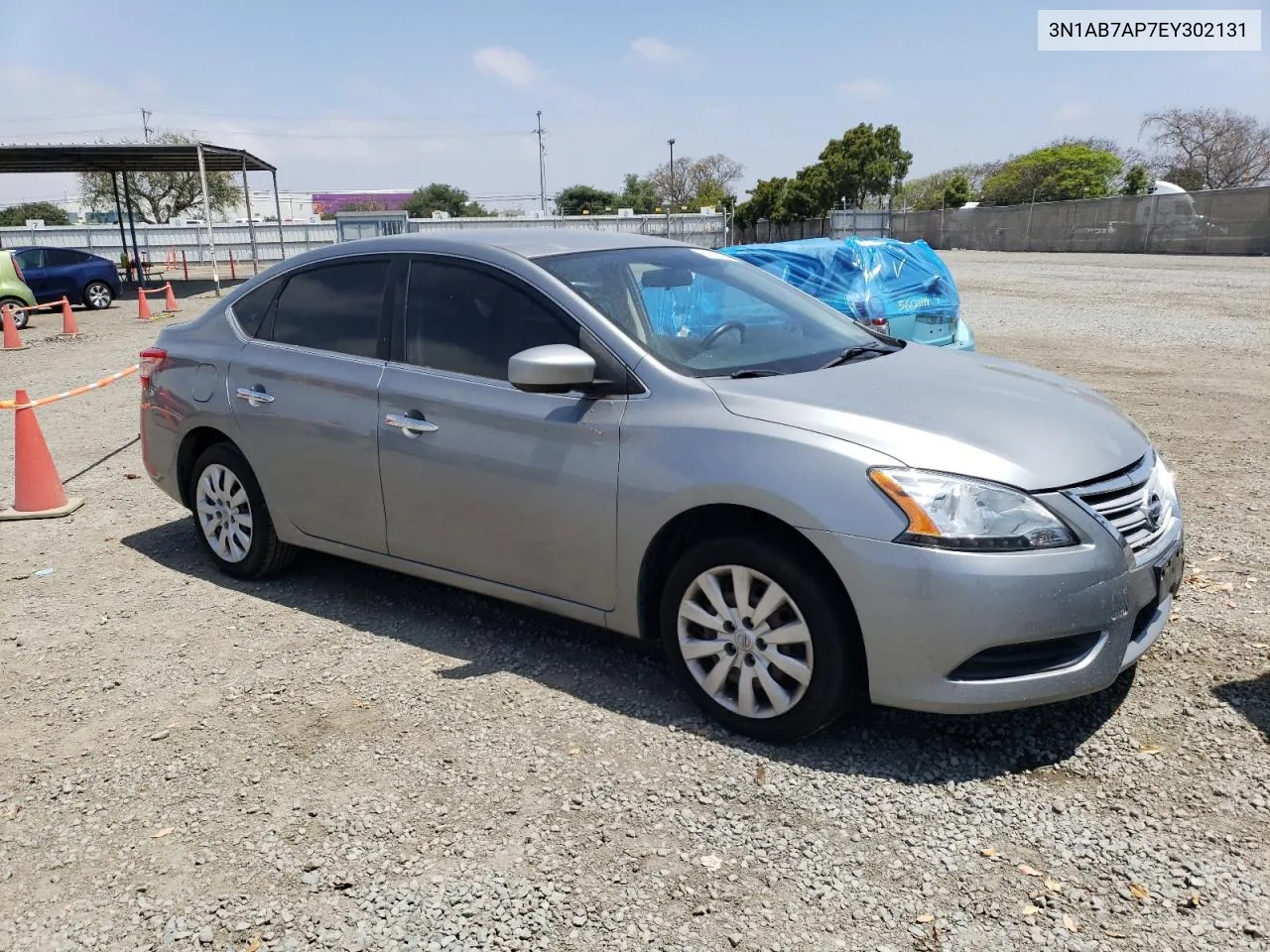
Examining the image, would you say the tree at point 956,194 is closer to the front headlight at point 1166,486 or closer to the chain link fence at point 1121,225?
the chain link fence at point 1121,225

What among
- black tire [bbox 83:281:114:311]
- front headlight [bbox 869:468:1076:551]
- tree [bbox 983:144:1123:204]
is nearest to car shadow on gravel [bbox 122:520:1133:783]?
front headlight [bbox 869:468:1076:551]

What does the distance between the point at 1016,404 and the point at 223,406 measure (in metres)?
3.64

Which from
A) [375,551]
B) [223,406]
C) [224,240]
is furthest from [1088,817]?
[224,240]

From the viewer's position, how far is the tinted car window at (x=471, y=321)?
12.7 ft

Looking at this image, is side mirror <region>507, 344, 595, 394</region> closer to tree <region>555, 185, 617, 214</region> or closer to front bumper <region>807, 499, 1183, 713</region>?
front bumper <region>807, 499, 1183, 713</region>

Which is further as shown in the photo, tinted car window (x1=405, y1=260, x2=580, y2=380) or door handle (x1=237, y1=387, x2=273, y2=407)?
door handle (x1=237, y1=387, x2=273, y2=407)

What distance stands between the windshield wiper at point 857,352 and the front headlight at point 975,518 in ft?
3.00

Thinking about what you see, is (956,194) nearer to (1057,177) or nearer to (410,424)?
(1057,177)

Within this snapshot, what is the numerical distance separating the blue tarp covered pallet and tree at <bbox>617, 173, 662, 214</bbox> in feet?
263

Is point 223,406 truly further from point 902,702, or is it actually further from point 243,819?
point 902,702

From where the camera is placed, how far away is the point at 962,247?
160 feet

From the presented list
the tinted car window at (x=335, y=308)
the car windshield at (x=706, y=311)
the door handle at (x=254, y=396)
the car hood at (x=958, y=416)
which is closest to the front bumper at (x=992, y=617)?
the car hood at (x=958, y=416)

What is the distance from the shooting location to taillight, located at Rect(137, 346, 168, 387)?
17.2ft

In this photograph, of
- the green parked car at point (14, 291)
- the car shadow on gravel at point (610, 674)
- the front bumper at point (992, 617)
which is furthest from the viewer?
the green parked car at point (14, 291)
